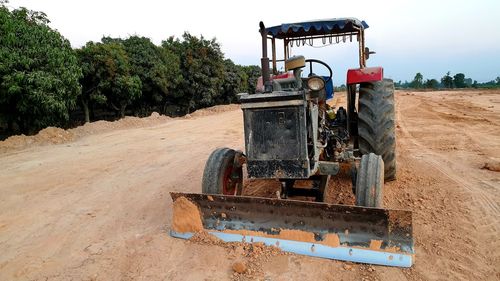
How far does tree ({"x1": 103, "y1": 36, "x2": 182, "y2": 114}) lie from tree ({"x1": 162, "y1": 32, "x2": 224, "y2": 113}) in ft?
2.52

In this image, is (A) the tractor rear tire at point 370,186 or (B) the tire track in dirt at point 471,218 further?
(A) the tractor rear tire at point 370,186

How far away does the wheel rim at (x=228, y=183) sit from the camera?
13.5ft

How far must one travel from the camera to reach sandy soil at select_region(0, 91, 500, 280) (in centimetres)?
316

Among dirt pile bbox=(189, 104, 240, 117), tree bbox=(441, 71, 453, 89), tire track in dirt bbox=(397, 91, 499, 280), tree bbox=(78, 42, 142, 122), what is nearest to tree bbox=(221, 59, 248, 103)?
dirt pile bbox=(189, 104, 240, 117)

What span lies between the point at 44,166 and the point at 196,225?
5.08 metres

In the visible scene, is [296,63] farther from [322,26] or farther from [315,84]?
[322,26]

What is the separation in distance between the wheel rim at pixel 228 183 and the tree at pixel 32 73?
8110 millimetres

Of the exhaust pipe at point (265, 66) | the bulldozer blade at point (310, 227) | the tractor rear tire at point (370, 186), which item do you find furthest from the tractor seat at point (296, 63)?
the bulldozer blade at point (310, 227)

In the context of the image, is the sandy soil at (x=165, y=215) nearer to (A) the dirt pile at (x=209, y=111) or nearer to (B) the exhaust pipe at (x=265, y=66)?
(B) the exhaust pipe at (x=265, y=66)

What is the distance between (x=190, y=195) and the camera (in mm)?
3670

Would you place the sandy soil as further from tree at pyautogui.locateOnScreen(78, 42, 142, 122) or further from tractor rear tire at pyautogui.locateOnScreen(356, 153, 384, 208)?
tree at pyautogui.locateOnScreen(78, 42, 142, 122)

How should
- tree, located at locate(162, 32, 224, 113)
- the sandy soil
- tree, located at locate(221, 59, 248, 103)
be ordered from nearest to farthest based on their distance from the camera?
the sandy soil < tree, located at locate(162, 32, 224, 113) < tree, located at locate(221, 59, 248, 103)

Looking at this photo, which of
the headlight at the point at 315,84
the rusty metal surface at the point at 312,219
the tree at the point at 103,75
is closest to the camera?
the rusty metal surface at the point at 312,219

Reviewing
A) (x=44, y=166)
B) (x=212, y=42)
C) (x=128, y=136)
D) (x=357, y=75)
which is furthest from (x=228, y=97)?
(x=357, y=75)
